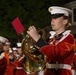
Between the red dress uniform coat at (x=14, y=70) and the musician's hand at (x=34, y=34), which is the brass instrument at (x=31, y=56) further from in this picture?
the red dress uniform coat at (x=14, y=70)

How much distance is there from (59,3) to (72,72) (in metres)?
16.2

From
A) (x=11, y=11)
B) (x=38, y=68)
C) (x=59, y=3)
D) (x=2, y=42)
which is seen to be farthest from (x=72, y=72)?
(x=59, y=3)

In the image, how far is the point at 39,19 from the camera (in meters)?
19.4

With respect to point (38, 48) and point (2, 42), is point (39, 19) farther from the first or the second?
point (38, 48)

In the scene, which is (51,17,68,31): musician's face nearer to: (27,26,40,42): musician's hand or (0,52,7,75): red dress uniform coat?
(27,26,40,42): musician's hand

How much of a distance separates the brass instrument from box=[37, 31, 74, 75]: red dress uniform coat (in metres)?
0.12

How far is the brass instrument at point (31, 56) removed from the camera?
4.91 metres

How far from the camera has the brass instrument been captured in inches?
193

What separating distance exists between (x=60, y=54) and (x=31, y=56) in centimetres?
51

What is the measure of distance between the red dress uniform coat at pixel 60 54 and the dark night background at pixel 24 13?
45.9 ft

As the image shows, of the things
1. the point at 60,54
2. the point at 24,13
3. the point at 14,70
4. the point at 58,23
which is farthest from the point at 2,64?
the point at 24,13

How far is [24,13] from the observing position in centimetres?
1898

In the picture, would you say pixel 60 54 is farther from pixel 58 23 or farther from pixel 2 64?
pixel 2 64

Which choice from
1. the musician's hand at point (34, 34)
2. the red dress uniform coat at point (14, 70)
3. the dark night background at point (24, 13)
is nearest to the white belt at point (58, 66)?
the musician's hand at point (34, 34)
